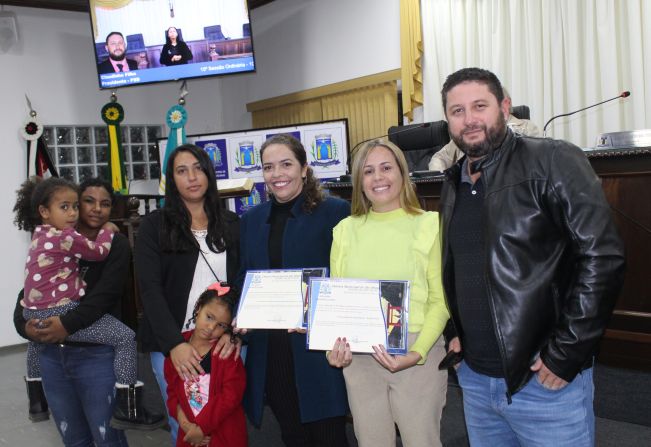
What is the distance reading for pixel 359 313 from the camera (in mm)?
1590

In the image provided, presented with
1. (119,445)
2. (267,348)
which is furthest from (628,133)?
(119,445)

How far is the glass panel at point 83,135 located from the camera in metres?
6.41

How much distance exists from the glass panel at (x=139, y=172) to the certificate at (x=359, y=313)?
5.72 metres

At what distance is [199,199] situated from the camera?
2.04 m

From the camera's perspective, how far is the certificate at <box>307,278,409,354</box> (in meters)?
1.56

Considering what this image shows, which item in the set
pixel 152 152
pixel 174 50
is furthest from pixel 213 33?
pixel 152 152

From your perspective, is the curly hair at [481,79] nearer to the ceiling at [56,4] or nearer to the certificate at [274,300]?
the certificate at [274,300]

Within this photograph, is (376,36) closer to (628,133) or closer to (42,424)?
(628,133)

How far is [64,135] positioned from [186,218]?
5.04 meters

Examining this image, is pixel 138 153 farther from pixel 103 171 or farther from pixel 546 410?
pixel 546 410

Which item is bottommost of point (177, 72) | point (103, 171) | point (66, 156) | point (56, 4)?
point (103, 171)

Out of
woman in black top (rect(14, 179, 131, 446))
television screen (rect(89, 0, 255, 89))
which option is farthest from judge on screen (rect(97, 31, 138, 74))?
woman in black top (rect(14, 179, 131, 446))

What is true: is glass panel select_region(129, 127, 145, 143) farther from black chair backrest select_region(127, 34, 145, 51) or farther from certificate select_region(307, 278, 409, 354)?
certificate select_region(307, 278, 409, 354)

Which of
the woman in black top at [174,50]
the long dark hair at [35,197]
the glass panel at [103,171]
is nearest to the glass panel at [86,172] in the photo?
the glass panel at [103,171]
